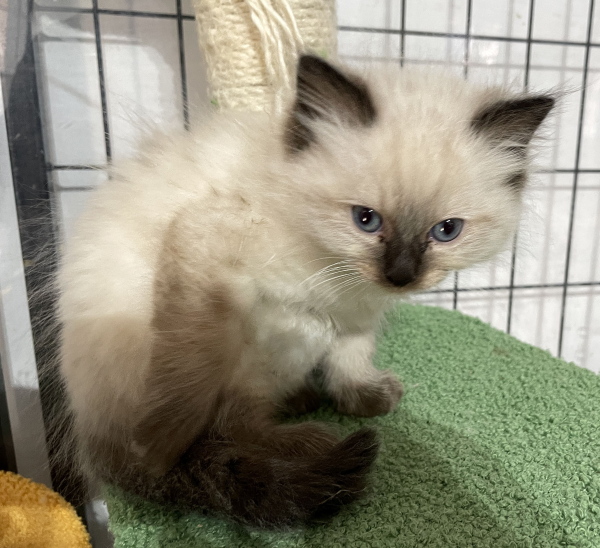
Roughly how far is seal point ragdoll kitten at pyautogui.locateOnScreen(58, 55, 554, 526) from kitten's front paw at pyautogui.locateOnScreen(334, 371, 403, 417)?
18cm

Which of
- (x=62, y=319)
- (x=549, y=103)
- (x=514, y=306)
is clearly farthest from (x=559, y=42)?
(x=62, y=319)

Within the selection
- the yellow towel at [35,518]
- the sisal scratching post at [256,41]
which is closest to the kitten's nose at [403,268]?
the sisal scratching post at [256,41]

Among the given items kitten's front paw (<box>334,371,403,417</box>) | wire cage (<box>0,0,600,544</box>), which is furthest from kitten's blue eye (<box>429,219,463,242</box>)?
kitten's front paw (<box>334,371,403,417</box>)

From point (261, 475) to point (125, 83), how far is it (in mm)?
1219

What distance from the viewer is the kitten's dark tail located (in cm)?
63

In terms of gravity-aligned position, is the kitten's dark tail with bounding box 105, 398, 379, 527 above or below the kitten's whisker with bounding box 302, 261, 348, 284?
below

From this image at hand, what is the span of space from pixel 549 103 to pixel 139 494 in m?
0.93

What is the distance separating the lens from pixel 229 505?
2.15ft

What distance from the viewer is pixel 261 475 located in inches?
25.5

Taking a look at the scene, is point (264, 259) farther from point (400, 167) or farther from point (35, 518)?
point (35, 518)

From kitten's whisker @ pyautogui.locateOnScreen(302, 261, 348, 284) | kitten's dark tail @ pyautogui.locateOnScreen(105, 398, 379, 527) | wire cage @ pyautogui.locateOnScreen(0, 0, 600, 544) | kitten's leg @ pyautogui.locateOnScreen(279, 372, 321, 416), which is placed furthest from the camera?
wire cage @ pyautogui.locateOnScreen(0, 0, 600, 544)

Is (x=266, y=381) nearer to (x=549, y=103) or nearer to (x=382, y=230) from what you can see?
(x=382, y=230)

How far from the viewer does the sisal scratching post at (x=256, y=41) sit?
98 cm

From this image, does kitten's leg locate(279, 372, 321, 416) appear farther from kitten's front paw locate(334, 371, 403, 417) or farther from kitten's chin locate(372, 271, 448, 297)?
kitten's chin locate(372, 271, 448, 297)
